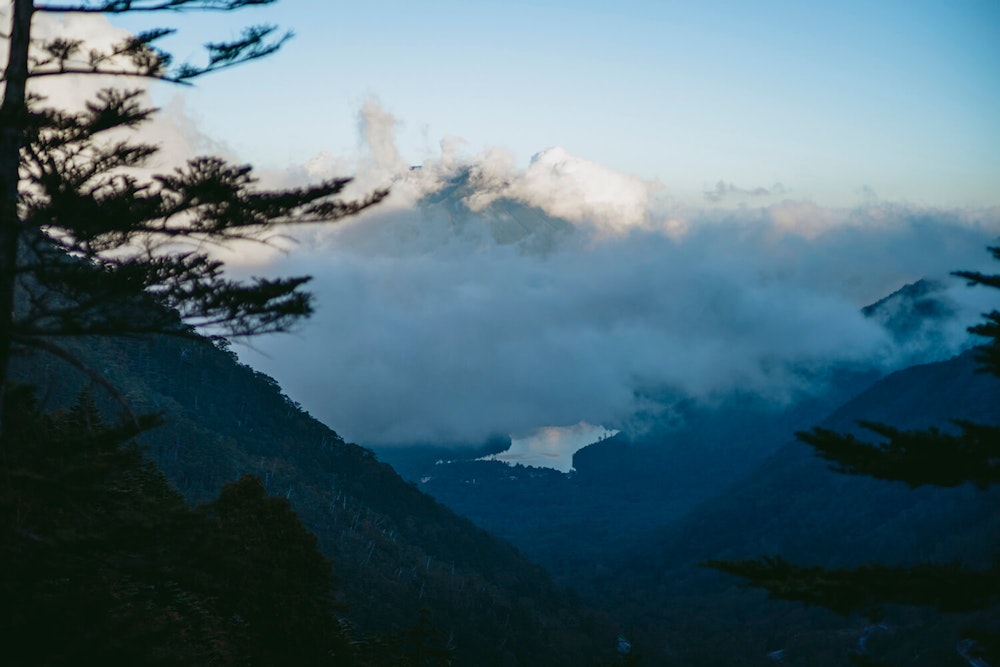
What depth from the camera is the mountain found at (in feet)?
297

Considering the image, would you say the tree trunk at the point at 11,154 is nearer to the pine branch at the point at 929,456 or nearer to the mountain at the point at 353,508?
the pine branch at the point at 929,456

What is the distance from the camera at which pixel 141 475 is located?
89.1ft

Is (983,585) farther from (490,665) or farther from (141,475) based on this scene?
(490,665)

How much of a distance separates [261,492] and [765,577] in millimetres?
22494

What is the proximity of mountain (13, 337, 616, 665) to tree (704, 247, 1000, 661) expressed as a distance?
216 ft

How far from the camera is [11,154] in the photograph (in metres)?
11.5

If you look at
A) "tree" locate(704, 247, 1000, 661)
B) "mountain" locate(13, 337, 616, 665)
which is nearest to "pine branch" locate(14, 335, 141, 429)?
"tree" locate(704, 247, 1000, 661)

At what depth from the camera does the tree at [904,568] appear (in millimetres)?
9906

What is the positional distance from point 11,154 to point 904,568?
558 inches

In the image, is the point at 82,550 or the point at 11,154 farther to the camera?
the point at 11,154

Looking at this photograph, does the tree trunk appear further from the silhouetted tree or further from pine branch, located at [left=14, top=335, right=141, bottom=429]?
the silhouetted tree

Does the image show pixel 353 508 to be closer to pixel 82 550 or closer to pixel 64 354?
pixel 82 550

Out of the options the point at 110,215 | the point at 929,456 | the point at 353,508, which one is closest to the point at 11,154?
the point at 110,215

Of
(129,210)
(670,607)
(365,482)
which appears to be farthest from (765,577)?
(670,607)
